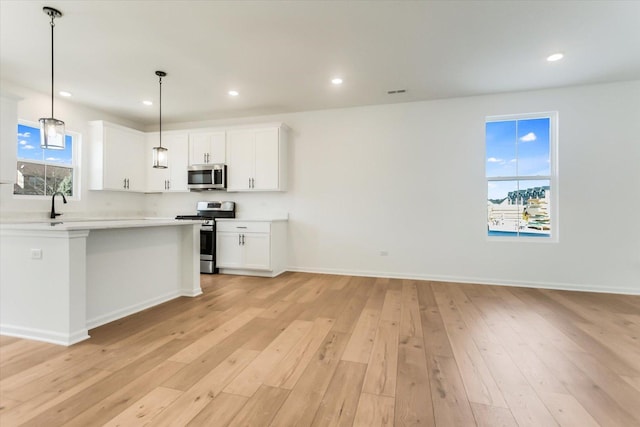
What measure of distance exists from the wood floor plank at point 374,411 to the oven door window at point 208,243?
3.80 meters

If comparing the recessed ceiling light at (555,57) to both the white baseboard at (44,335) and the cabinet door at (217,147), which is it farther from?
the white baseboard at (44,335)

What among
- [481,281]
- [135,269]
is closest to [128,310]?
[135,269]

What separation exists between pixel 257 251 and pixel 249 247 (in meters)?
0.16

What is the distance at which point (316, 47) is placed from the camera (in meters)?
3.04

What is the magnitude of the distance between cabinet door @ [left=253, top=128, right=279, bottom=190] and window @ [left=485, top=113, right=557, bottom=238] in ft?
10.9

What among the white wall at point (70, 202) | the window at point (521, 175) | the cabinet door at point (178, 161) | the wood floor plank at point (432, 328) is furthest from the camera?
the cabinet door at point (178, 161)

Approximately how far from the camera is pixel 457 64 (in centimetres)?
338

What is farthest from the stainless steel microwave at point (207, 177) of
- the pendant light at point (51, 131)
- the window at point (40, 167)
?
the pendant light at point (51, 131)

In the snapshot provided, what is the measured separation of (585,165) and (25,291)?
6471 mm

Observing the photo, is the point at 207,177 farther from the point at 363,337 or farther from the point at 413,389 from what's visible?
the point at 413,389

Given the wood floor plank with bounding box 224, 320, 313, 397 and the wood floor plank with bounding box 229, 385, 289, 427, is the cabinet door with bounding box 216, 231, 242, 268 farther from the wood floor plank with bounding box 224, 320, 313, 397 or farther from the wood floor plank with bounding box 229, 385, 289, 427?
the wood floor plank with bounding box 229, 385, 289, 427

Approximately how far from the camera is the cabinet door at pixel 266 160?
4.84 meters

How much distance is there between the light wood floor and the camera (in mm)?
1513

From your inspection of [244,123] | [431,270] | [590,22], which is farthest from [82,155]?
[590,22]
